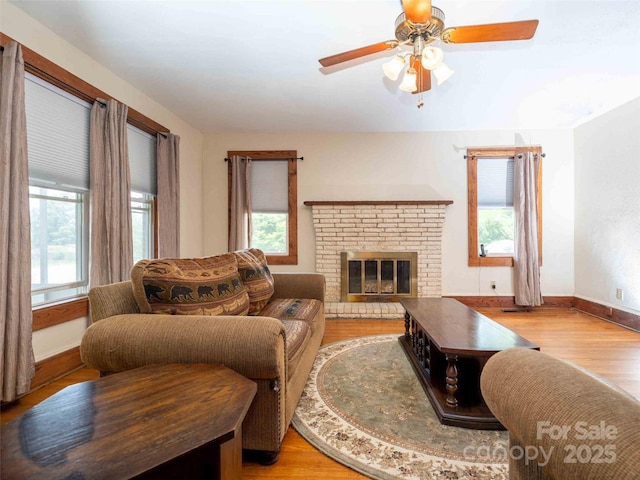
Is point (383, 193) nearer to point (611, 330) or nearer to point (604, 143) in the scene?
point (604, 143)

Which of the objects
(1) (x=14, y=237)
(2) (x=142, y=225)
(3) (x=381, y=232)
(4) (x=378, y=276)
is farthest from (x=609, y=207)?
(1) (x=14, y=237)

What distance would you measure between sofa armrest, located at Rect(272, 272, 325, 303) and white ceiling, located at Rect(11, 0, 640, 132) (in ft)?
6.22

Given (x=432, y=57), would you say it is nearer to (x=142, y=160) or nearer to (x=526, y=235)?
(x=142, y=160)

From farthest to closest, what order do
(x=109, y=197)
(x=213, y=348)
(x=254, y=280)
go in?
(x=109, y=197)
(x=254, y=280)
(x=213, y=348)

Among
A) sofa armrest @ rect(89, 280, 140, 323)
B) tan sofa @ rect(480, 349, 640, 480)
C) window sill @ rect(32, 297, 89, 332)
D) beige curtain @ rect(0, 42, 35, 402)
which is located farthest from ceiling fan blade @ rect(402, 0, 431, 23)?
window sill @ rect(32, 297, 89, 332)

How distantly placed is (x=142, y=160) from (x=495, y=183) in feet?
15.3

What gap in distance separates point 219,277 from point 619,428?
1.70 meters

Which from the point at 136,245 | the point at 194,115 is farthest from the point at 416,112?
the point at 136,245

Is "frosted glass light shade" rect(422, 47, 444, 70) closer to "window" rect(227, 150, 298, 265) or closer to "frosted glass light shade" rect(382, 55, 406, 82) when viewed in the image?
"frosted glass light shade" rect(382, 55, 406, 82)

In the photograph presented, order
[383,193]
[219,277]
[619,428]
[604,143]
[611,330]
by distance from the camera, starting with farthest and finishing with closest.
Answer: [383,193]
[604,143]
[611,330]
[219,277]
[619,428]

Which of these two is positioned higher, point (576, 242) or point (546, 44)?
point (546, 44)

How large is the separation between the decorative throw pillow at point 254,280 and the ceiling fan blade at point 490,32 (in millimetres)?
1923

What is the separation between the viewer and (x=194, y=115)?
13.0 ft

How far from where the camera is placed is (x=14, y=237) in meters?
1.92
